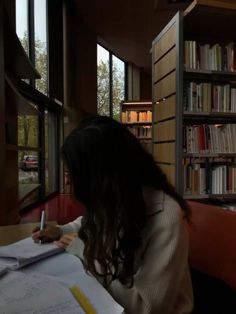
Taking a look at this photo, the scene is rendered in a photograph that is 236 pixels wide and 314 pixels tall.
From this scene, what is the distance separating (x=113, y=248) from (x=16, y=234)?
76cm

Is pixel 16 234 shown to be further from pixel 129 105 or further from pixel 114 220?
pixel 129 105

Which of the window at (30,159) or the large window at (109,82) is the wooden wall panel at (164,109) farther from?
the large window at (109,82)

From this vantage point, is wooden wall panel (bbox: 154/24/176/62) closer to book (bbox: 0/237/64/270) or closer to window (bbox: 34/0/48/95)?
window (bbox: 34/0/48/95)

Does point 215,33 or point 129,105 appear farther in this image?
point 129,105

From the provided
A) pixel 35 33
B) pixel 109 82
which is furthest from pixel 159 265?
pixel 109 82

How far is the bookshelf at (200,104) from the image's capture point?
2906mm

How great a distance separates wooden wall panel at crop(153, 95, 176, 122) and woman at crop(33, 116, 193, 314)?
2.17 meters

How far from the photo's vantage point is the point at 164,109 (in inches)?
129

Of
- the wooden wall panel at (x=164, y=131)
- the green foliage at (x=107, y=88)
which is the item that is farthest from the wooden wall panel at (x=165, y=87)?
the green foliage at (x=107, y=88)

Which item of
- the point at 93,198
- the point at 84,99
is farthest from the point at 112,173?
the point at 84,99

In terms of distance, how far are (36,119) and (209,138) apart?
284 cm

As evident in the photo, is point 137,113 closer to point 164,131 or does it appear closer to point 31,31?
point 31,31

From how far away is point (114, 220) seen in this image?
2.88 ft

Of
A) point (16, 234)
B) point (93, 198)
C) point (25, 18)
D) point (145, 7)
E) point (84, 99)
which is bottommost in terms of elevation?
point (16, 234)
